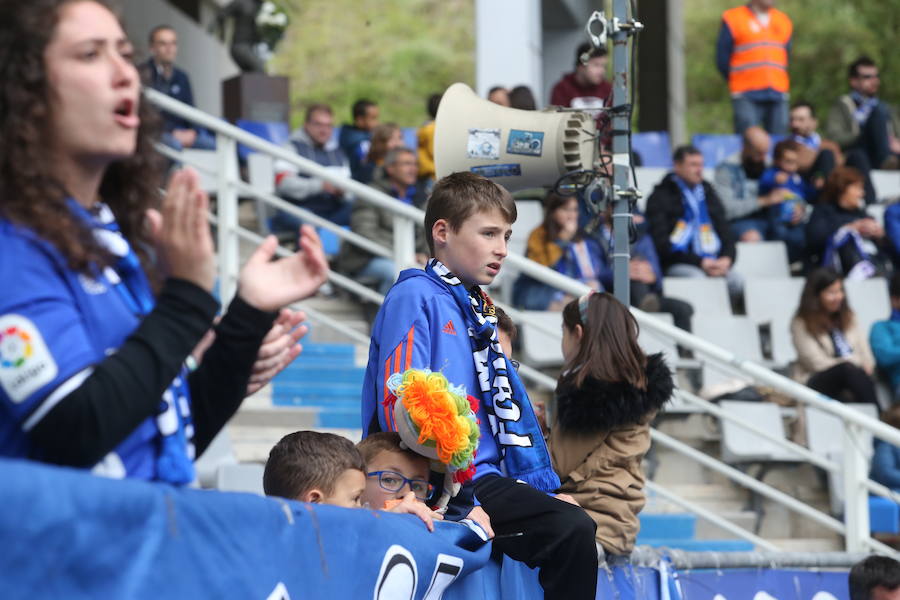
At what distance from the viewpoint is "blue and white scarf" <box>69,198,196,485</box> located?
7.45 ft

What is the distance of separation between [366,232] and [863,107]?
657cm

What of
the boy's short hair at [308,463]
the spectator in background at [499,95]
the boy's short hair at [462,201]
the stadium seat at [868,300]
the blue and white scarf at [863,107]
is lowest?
the stadium seat at [868,300]

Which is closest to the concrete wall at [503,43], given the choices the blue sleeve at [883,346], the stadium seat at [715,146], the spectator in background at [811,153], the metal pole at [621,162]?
the stadium seat at [715,146]

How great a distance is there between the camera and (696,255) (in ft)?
33.9

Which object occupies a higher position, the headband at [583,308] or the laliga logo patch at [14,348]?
the laliga logo patch at [14,348]

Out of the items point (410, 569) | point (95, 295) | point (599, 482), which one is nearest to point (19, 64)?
point (95, 295)

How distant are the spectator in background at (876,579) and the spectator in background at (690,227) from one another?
4.98 metres

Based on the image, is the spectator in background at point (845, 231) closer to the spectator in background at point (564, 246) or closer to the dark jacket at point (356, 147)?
the spectator in background at point (564, 246)

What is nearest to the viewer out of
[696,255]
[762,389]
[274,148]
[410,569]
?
[410,569]

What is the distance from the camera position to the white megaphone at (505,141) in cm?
582

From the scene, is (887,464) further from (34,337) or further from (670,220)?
(34,337)

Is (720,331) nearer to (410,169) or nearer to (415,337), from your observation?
(410,169)

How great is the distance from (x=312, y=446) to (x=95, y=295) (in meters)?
1.44

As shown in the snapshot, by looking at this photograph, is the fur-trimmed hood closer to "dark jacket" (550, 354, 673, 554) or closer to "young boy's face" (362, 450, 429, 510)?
"dark jacket" (550, 354, 673, 554)
